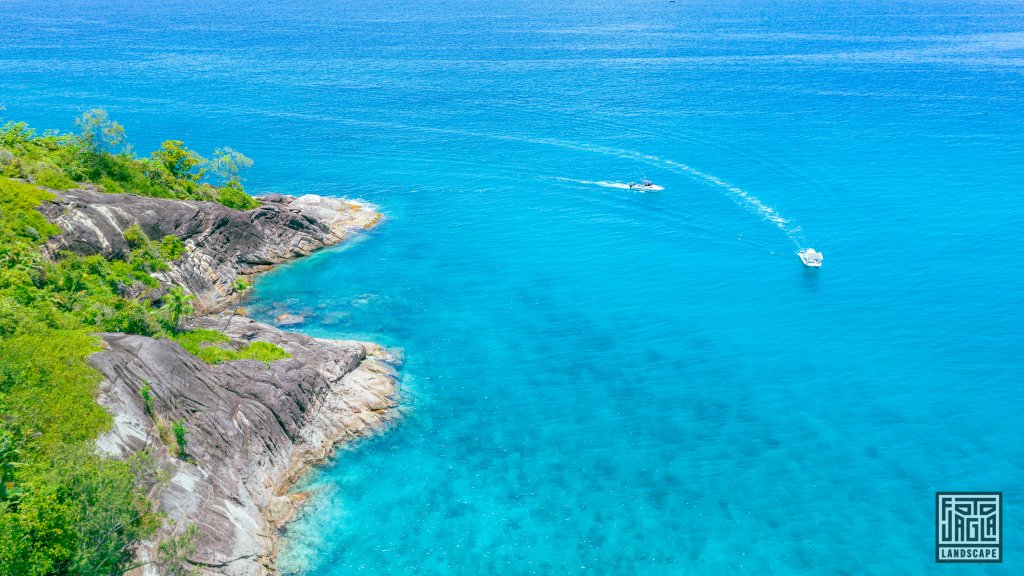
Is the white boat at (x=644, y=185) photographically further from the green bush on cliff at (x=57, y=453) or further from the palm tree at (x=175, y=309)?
the green bush on cliff at (x=57, y=453)

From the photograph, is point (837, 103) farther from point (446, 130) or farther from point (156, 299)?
point (156, 299)

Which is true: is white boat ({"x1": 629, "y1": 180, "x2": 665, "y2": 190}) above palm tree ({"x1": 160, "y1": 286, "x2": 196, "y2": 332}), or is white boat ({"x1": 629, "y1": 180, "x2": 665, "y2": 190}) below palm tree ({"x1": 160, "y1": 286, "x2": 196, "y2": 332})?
above

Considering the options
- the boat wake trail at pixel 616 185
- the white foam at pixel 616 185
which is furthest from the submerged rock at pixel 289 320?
the white foam at pixel 616 185

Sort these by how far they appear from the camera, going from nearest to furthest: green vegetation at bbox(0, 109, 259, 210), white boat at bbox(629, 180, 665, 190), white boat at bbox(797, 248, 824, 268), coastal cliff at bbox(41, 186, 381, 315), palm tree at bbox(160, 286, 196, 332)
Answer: palm tree at bbox(160, 286, 196, 332), coastal cliff at bbox(41, 186, 381, 315), green vegetation at bbox(0, 109, 259, 210), white boat at bbox(797, 248, 824, 268), white boat at bbox(629, 180, 665, 190)

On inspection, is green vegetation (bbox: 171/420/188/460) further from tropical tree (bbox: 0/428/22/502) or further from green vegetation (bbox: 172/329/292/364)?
tropical tree (bbox: 0/428/22/502)

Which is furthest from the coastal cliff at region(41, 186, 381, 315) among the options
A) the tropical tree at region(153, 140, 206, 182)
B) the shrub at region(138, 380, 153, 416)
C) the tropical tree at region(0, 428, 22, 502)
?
the tropical tree at region(0, 428, 22, 502)

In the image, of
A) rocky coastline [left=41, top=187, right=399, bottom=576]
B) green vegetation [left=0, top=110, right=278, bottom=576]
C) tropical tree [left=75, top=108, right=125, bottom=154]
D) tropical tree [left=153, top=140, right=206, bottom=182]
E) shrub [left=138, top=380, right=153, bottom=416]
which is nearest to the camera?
green vegetation [left=0, top=110, right=278, bottom=576]

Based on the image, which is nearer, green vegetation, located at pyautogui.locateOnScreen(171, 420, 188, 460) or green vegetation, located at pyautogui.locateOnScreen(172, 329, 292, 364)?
green vegetation, located at pyautogui.locateOnScreen(171, 420, 188, 460)

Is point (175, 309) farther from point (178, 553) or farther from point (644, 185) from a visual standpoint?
point (644, 185)
